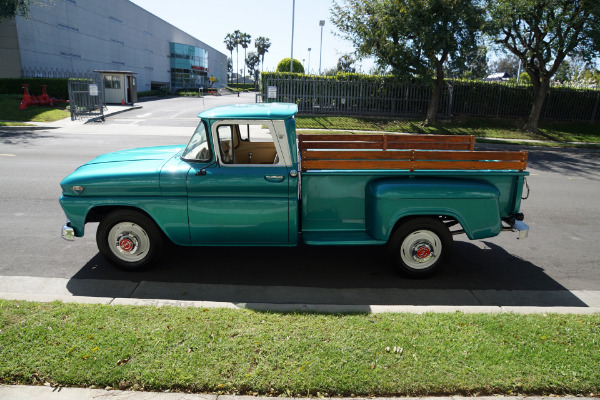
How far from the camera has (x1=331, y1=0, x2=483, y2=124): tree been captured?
63.1ft

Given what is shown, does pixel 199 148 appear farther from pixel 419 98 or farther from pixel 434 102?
pixel 419 98

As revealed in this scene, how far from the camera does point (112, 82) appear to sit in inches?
1303

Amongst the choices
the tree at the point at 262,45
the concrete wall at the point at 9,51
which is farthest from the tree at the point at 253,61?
the concrete wall at the point at 9,51

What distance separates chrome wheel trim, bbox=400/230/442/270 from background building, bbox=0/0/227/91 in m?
32.1

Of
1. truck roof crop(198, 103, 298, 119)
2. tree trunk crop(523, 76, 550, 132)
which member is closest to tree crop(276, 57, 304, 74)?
tree trunk crop(523, 76, 550, 132)

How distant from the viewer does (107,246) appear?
5.03m

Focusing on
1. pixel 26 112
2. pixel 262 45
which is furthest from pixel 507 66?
pixel 26 112

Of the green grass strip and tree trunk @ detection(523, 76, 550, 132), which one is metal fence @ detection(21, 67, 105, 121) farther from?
tree trunk @ detection(523, 76, 550, 132)

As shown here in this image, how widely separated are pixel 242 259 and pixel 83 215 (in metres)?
1.97

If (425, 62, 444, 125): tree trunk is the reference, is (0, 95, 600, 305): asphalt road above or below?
below

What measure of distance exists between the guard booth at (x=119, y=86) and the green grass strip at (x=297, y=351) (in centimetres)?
3242

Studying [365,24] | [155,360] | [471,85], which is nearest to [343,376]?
[155,360]

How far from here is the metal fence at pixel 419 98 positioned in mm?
24547

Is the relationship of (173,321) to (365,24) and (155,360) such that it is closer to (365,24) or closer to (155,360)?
(155,360)
